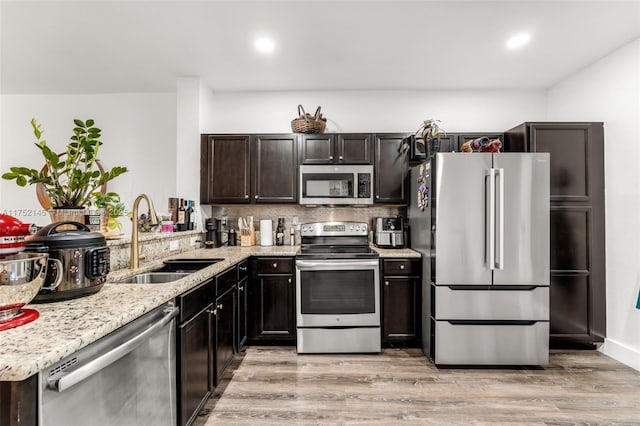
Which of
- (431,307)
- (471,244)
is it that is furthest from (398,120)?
(431,307)

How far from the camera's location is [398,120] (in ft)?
12.2

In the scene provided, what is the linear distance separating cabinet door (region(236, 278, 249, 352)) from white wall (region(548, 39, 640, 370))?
3232 millimetres

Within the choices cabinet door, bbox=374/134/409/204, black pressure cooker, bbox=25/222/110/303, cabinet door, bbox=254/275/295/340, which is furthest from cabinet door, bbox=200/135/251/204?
black pressure cooker, bbox=25/222/110/303

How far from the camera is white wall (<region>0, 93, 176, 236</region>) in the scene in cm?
388

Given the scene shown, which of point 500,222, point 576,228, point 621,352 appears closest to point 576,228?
point 576,228

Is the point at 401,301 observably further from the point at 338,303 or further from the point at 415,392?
the point at 415,392

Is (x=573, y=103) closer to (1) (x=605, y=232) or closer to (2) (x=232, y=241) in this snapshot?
(1) (x=605, y=232)

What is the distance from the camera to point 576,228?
9.51 feet

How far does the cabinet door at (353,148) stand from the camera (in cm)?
341

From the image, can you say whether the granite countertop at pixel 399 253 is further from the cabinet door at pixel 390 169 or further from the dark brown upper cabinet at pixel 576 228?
the dark brown upper cabinet at pixel 576 228

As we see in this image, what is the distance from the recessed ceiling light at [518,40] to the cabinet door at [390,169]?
46.1 inches

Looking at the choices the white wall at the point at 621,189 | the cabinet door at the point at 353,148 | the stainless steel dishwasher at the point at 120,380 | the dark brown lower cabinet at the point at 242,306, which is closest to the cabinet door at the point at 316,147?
the cabinet door at the point at 353,148

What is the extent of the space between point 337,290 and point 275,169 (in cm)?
144

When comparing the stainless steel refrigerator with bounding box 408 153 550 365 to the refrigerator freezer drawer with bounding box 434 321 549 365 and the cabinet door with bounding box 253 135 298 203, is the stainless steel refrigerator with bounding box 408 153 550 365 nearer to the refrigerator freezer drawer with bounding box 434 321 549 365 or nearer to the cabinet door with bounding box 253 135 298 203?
the refrigerator freezer drawer with bounding box 434 321 549 365
